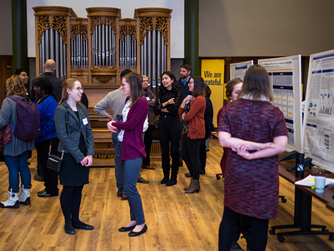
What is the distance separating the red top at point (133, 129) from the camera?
3258 millimetres

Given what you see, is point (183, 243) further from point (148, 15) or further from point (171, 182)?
point (148, 15)

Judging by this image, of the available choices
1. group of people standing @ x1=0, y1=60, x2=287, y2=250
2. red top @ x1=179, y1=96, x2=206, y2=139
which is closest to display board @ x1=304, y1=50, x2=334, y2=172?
group of people standing @ x1=0, y1=60, x2=287, y2=250

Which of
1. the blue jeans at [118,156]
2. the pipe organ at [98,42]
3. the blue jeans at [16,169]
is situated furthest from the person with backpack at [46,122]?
the pipe organ at [98,42]

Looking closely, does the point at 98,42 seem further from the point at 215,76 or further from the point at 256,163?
the point at 256,163

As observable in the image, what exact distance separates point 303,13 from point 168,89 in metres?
5.46

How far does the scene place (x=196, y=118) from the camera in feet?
15.4

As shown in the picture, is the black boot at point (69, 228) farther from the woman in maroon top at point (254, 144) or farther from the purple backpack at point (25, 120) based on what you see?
the woman in maroon top at point (254, 144)

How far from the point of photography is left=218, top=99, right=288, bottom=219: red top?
229cm

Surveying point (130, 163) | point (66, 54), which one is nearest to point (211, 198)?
point (130, 163)

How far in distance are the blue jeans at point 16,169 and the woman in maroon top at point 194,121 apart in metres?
1.96

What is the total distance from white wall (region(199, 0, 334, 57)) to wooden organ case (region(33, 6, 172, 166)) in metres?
1.81

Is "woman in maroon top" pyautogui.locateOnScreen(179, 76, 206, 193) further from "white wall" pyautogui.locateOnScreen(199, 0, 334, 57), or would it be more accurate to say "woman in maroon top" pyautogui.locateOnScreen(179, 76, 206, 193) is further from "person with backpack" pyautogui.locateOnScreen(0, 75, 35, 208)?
"white wall" pyautogui.locateOnScreen(199, 0, 334, 57)

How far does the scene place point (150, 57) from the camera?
762cm

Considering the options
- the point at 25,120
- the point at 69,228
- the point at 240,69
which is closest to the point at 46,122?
the point at 25,120
